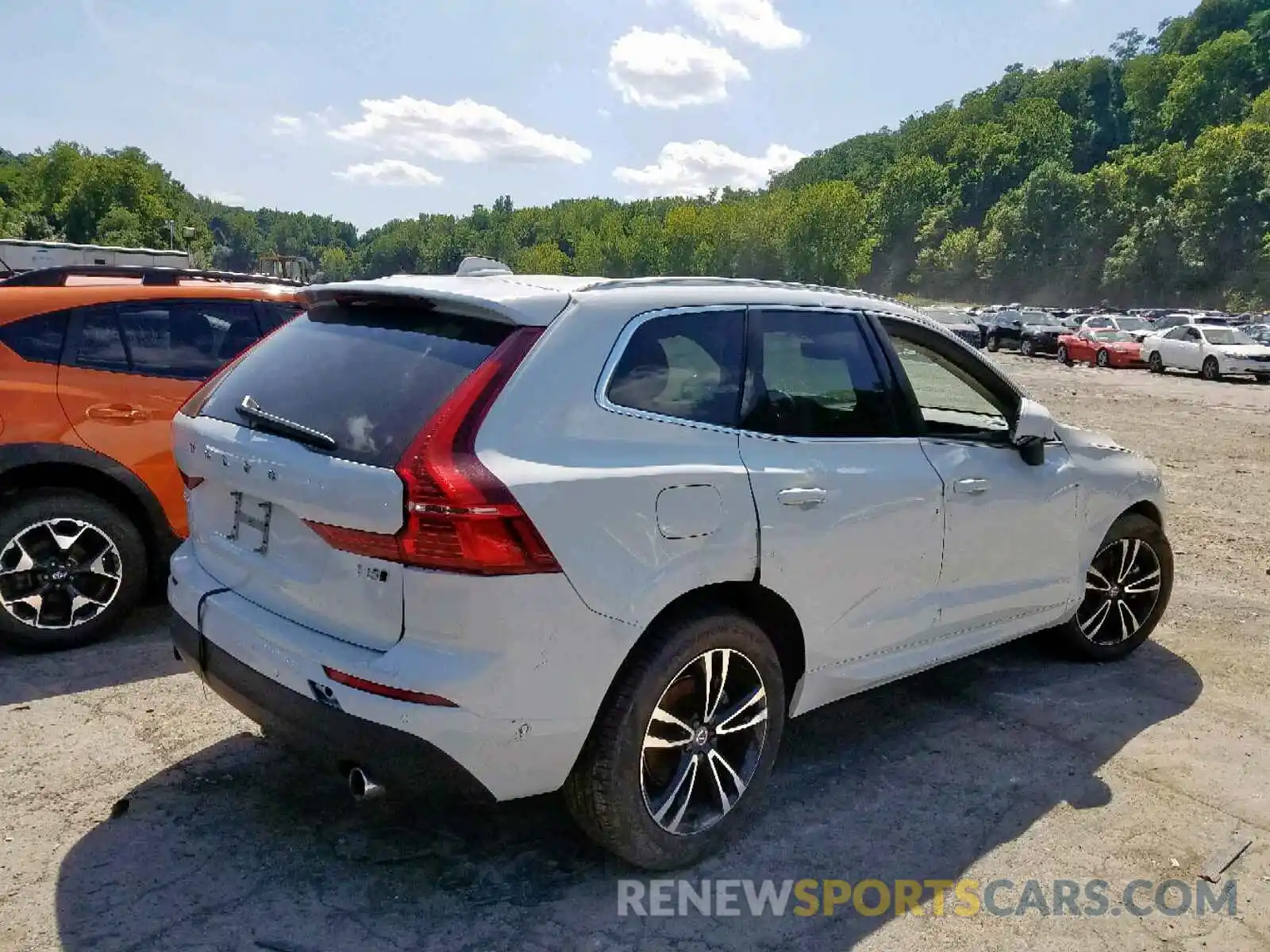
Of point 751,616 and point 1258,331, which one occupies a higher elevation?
point 1258,331

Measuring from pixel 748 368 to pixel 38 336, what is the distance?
3.59 m

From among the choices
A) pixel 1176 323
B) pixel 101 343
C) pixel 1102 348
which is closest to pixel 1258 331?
pixel 1176 323

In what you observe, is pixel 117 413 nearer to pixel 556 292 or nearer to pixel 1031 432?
pixel 556 292

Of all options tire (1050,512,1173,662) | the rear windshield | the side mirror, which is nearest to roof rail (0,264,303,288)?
the rear windshield

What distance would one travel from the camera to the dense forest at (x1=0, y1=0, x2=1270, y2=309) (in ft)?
296

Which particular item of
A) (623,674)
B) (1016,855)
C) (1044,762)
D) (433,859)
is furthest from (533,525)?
(1044,762)

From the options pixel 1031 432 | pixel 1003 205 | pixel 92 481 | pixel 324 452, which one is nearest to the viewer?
pixel 324 452

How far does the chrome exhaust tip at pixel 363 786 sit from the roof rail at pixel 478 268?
5.62ft

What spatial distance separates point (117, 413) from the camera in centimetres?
506

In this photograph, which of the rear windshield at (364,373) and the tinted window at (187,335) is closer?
the rear windshield at (364,373)

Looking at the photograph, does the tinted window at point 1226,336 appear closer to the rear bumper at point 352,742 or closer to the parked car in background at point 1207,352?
the parked car in background at point 1207,352

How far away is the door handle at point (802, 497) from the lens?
327 cm

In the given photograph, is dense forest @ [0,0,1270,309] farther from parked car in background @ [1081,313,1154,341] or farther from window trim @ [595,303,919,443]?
window trim @ [595,303,919,443]

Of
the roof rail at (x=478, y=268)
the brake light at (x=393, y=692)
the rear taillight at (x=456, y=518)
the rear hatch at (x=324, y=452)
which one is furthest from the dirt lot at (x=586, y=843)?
the roof rail at (x=478, y=268)
